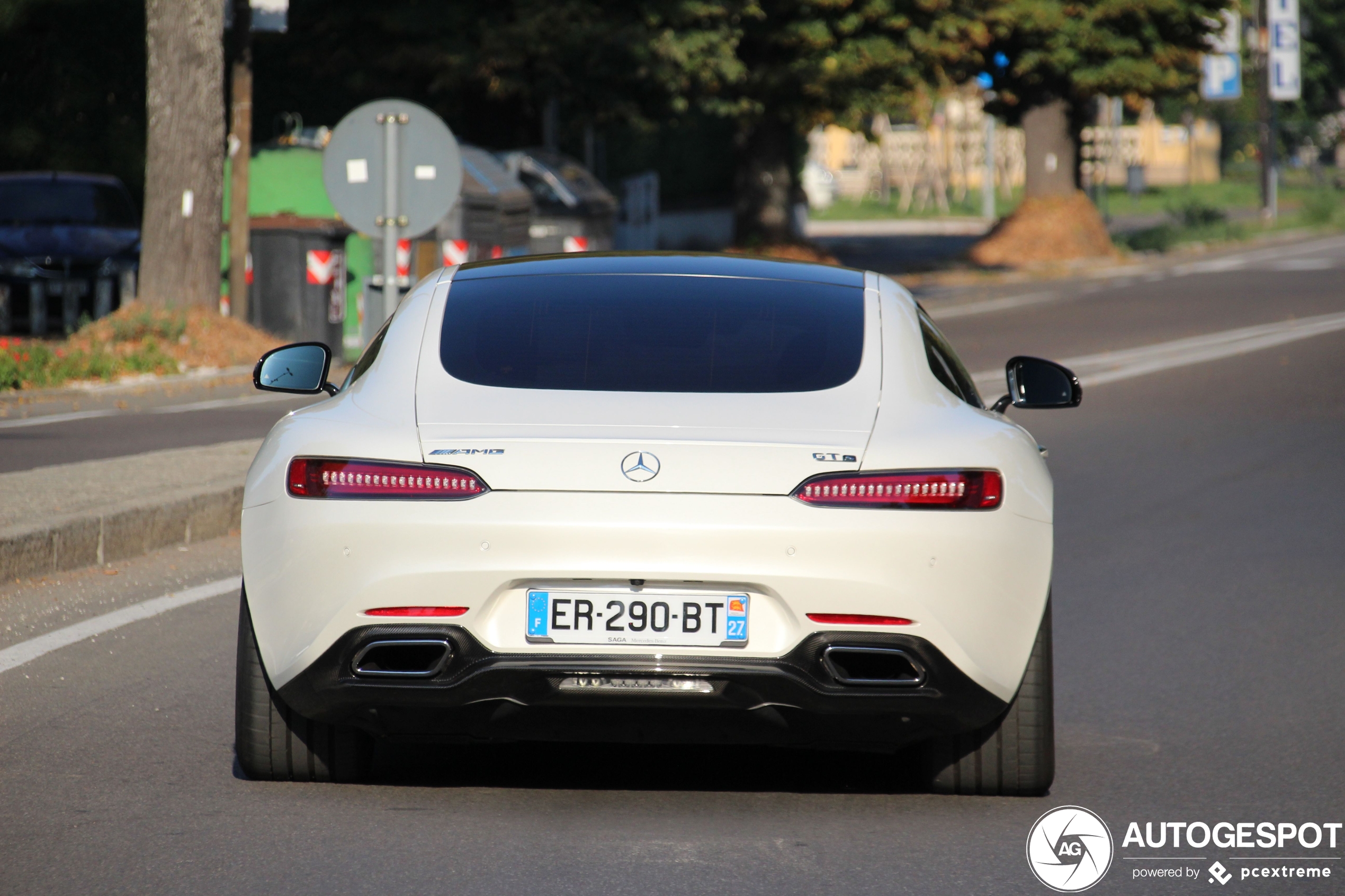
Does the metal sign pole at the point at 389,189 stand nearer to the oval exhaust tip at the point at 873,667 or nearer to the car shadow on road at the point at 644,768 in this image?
the car shadow on road at the point at 644,768

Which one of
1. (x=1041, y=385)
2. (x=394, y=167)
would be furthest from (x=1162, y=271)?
(x=1041, y=385)

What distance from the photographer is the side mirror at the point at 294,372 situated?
222 inches

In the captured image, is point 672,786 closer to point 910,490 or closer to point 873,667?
point 873,667

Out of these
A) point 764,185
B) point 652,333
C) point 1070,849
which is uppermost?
point 764,185

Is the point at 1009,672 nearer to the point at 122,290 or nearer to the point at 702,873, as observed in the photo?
the point at 702,873

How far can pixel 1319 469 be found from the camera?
1152cm

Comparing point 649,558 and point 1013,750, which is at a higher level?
point 649,558

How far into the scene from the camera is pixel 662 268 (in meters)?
5.38

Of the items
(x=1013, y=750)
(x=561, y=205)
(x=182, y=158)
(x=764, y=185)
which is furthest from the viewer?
(x=764, y=185)

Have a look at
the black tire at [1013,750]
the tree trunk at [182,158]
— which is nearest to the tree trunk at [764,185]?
the tree trunk at [182,158]

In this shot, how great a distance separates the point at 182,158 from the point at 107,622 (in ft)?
39.3

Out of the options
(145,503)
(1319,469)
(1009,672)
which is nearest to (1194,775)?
(1009,672)

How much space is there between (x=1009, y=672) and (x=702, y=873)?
870 millimetres

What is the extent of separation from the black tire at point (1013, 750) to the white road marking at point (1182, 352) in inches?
430
